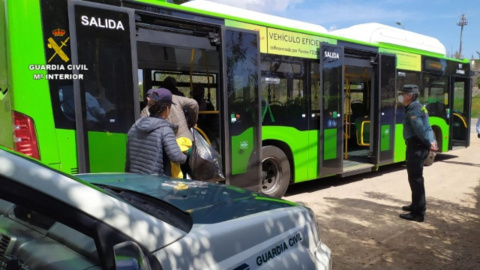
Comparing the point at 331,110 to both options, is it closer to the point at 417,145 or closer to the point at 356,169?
the point at 356,169

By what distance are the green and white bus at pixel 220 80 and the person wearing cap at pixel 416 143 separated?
5.93 feet

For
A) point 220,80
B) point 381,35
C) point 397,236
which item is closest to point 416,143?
point 397,236

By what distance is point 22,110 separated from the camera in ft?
12.4

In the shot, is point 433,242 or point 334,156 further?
point 334,156

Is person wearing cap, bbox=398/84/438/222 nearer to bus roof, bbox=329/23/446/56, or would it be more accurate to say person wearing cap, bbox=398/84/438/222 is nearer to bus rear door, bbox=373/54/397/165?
bus rear door, bbox=373/54/397/165

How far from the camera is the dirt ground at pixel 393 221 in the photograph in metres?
4.11

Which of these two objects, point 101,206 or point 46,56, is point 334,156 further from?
point 101,206

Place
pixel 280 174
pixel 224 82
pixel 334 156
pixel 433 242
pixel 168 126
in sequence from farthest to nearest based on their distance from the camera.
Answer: pixel 334 156, pixel 280 174, pixel 224 82, pixel 433 242, pixel 168 126

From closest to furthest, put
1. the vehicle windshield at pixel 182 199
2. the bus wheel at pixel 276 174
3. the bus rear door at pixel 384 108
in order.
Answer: the vehicle windshield at pixel 182 199 → the bus wheel at pixel 276 174 → the bus rear door at pixel 384 108

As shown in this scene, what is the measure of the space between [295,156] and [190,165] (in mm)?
2828

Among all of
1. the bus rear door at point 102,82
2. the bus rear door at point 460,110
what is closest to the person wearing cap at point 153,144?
the bus rear door at point 102,82

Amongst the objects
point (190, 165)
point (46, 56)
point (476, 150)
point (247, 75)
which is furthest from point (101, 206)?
point (476, 150)

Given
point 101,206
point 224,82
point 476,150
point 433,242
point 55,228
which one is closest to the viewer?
point 101,206

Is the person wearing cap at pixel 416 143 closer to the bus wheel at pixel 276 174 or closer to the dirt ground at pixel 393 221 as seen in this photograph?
the dirt ground at pixel 393 221
